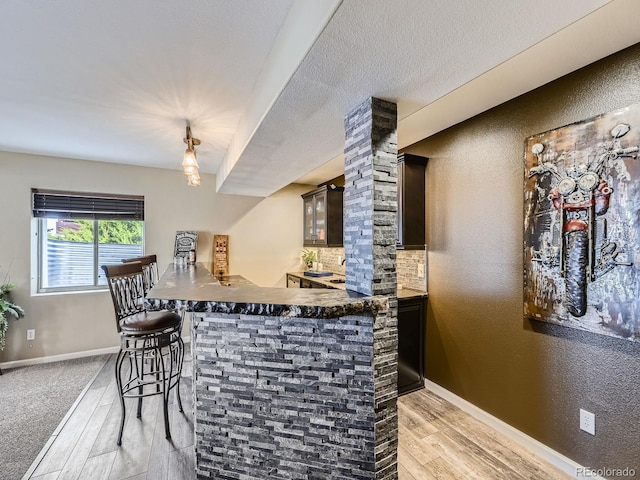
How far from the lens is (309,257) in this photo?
4.91 metres

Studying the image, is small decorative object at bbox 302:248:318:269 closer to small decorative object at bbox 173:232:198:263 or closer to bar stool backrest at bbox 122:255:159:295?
small decorative object at bbox 173:232:198:263

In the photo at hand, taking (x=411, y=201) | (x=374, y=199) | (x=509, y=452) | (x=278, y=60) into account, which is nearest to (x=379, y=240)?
(x=374, y=199)

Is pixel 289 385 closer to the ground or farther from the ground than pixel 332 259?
closer to the ground

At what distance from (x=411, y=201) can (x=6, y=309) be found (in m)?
4.47

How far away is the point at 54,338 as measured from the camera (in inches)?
140

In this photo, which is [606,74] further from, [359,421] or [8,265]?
[8,265]

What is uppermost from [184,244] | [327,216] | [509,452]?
[327,216]

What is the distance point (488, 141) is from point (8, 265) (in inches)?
210

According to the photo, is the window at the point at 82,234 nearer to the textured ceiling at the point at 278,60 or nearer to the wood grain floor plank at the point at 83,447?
the textured ceiling at the point at 278,60

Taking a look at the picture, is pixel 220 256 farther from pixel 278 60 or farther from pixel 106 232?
pixel 278 60

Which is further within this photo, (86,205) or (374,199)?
(86,205)

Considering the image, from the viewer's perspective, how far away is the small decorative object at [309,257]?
493cm
